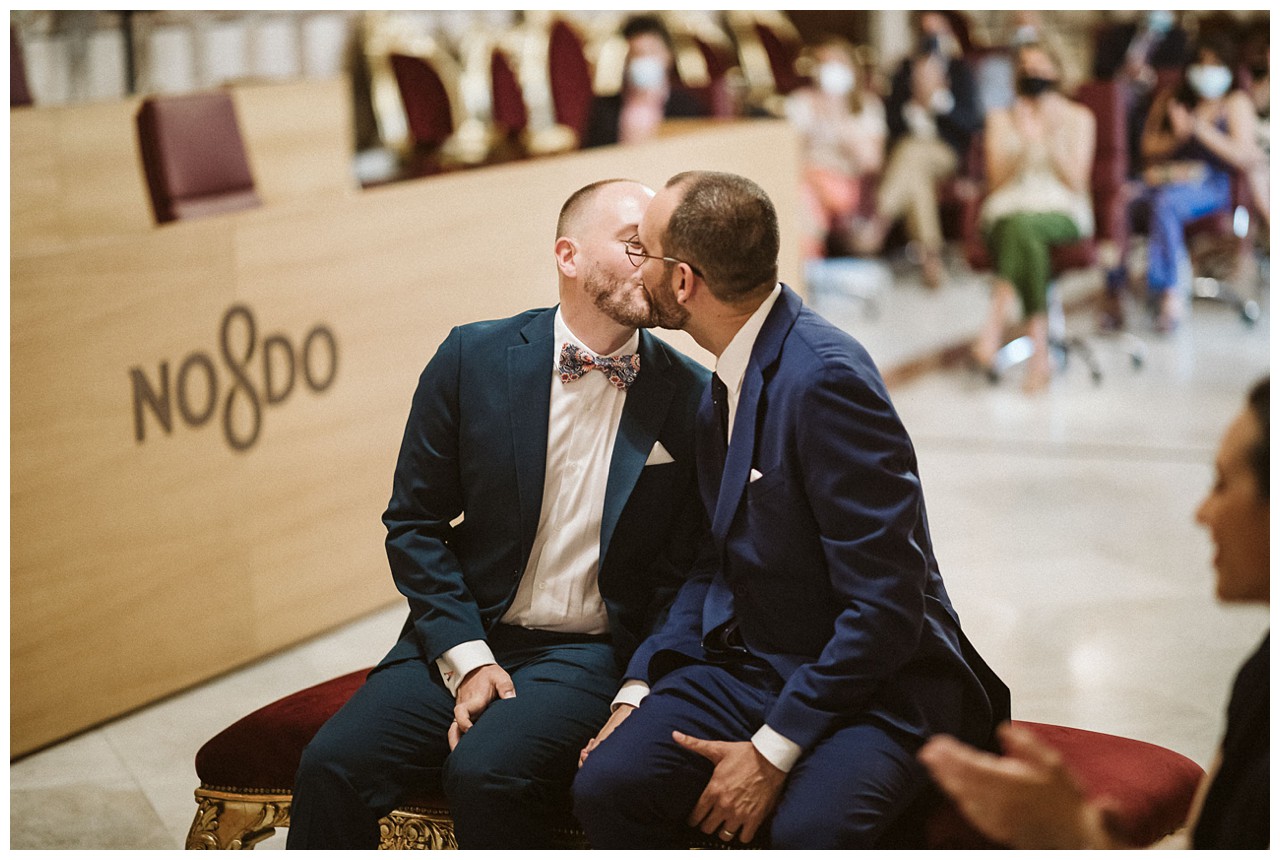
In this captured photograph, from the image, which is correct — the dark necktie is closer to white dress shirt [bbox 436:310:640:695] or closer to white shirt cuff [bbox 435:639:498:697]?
white dress shirt [bbox 436:310:640:695]

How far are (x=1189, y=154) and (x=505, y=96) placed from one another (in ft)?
10.6

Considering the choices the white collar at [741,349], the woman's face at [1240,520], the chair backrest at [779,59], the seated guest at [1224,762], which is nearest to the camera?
the seated guest at [1224,762]

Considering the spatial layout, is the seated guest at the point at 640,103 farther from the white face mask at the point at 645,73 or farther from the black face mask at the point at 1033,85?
the black face mask at the point at 1033,85

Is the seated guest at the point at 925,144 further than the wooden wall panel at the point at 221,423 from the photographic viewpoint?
Yes

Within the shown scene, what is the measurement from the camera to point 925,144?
8.26 metres

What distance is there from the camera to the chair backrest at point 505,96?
7.35 meters

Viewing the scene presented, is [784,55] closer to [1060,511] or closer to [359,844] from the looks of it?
[1060,511]

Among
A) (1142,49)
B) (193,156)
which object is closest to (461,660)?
(193,156)

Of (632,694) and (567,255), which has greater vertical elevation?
(567,255)

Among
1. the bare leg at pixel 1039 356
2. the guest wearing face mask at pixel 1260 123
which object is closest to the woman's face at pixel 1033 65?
the guest wearing face mask at pixel 1260 123

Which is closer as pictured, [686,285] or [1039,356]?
[686,285]

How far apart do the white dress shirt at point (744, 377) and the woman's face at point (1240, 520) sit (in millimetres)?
577

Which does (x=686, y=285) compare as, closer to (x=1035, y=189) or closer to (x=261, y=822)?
(x=261, y=822)

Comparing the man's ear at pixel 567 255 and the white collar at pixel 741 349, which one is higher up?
the man's ear at pixel 567 255
